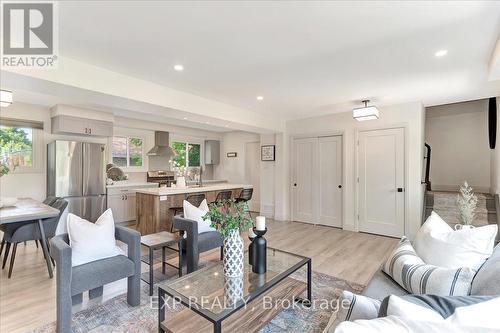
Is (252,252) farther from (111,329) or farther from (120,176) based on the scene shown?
(120,176)

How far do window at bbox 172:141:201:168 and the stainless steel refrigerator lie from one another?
7.58 ft

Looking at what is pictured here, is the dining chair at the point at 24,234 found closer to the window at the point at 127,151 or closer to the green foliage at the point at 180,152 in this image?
the window at the point at 127,151

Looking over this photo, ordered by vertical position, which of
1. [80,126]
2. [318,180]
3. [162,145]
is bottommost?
[318,180]

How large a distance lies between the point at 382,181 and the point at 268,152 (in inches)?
108

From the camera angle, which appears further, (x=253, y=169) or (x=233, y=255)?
(x=253, y=169)

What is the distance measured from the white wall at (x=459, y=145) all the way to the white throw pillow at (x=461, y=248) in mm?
4524

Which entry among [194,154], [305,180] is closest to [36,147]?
[194,154]

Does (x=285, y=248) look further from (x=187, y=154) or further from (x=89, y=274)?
(x=187, y=154)

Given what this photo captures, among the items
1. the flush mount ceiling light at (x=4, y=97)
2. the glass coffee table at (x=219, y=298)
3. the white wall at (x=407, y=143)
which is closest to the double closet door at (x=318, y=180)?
the white wall at (x=407, y=143)

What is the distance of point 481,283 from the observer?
1.35 m

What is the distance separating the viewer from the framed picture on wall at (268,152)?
640 centimetres

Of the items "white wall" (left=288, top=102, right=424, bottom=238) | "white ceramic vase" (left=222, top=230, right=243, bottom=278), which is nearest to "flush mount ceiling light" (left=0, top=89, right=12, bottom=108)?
"white ceramic vase" (left=222, top=230, right=243, bottom=278)

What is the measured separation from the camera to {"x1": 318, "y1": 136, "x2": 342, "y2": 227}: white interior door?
5414 millimetres

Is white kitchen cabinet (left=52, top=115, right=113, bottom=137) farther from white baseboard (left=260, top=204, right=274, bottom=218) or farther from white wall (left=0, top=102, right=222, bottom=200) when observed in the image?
white baseboard (left=260, top=204, right=274, bottom=218)
